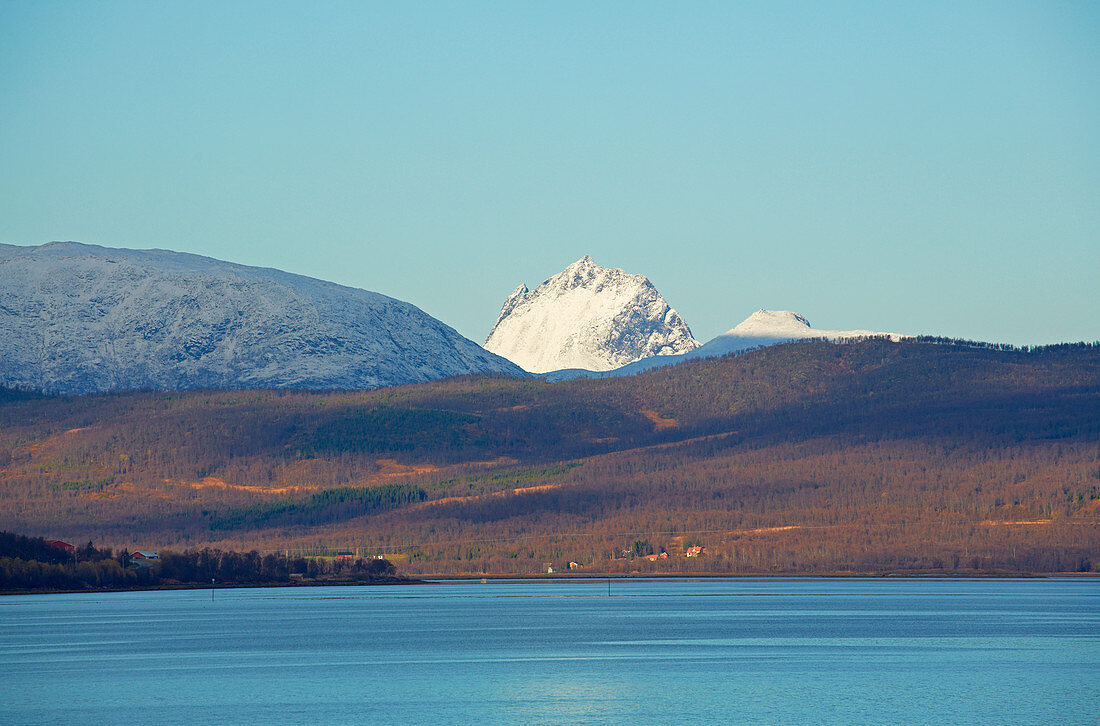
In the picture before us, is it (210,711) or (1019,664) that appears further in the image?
(1019,664)

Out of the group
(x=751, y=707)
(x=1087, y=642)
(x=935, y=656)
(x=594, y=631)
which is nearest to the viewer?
(x=751, y=707)

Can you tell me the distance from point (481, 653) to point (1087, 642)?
6972cm

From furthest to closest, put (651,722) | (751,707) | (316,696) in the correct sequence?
(316,696) < (751,707) < (651,722)

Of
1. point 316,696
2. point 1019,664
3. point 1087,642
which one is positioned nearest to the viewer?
point 316,696

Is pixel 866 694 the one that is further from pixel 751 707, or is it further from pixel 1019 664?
pixel 1019 664

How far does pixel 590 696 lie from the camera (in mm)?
126188

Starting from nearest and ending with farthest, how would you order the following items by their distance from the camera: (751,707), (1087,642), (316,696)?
(751,707), (316,696), (1087,642)

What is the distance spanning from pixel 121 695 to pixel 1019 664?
285 feet

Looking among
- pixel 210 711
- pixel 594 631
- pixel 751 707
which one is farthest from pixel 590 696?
pixel 594 631

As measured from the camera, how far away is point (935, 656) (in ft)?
524

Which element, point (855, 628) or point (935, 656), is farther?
point (855, 628)

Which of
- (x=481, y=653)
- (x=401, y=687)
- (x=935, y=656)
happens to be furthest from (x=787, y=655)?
(x=401, y=687)

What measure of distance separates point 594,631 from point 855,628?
115ft

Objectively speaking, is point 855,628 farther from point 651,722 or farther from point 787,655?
point 651,722
